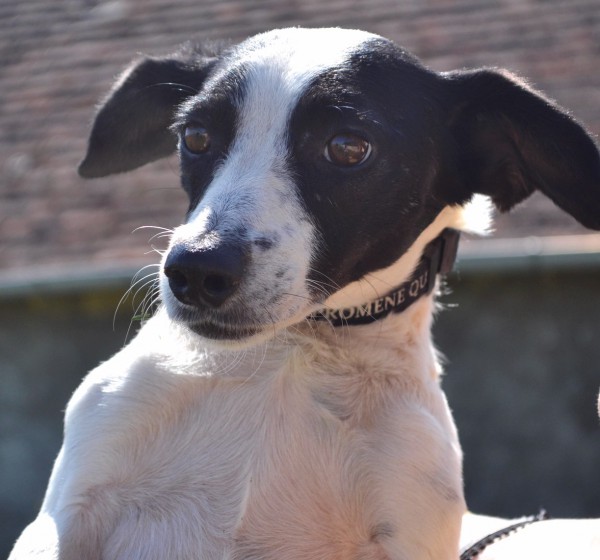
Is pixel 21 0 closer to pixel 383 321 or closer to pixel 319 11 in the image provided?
pixel 319 11

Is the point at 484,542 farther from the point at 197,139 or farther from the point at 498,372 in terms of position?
the point at 498,372

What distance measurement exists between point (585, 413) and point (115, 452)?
413 cm

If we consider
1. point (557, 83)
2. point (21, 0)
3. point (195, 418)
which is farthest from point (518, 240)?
point (21, 0)

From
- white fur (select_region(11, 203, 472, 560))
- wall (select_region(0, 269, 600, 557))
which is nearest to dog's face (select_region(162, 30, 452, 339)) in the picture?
white fur (select_region(11, 203, 472, 560))

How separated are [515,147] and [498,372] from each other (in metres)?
3.37

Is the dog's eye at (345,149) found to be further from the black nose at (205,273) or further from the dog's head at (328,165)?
the black nose at (205,273)

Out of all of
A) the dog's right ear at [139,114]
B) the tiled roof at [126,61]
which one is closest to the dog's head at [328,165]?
the dog's right ear at [139,114]

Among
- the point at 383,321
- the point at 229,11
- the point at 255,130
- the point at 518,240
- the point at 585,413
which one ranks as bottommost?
the point at 585,413

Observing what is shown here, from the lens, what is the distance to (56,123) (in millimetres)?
8008

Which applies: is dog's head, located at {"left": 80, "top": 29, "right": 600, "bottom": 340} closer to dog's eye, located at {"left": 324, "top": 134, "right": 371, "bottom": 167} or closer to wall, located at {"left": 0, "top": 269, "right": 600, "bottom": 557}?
dog's eye, located at {"left": 324, "top": 134, "right": 371, "bottom": 167}

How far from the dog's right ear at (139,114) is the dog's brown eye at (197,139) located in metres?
0.48

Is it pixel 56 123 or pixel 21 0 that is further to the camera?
pixel 21 0

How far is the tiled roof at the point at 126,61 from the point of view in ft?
22.7

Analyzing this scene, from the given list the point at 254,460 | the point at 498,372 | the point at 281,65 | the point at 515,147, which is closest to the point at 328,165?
the point at 281,65
